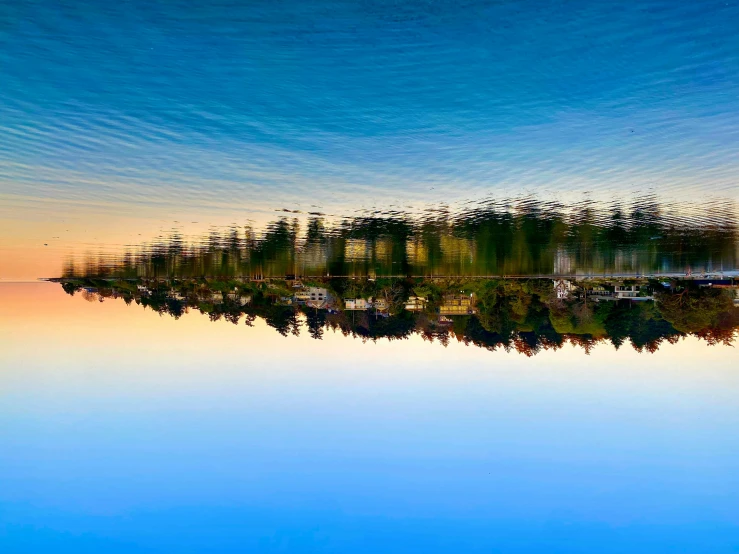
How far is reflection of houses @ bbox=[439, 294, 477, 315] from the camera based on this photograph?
39.3m

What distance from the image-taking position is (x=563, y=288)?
35.4 metres

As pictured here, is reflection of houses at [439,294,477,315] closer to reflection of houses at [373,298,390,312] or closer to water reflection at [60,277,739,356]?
water reflection at [60,277,739,356]

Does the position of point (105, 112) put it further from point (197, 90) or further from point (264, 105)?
point (264, 105)

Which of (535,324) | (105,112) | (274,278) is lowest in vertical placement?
(535,324)

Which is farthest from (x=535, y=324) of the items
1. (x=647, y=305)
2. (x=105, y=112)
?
(x=105, y=112)

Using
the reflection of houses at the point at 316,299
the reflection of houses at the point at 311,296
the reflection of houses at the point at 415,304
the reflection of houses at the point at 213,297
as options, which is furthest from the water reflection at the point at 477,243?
the reflection of houses at the point at 316,299

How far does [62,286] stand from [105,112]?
55038 mm

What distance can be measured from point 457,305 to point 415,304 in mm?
3247

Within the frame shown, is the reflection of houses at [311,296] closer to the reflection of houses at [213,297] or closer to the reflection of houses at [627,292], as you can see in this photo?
the reflection of houses at [213,297]

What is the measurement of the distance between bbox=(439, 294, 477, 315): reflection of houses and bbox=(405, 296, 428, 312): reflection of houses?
1422 mm

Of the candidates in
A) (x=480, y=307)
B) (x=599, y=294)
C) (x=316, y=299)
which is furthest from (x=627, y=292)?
(x=316, y=299)

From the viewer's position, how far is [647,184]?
55.1 feet

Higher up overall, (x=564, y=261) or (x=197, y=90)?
(x=197, y=90)

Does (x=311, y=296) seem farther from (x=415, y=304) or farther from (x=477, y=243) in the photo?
(x=477, y=243)
